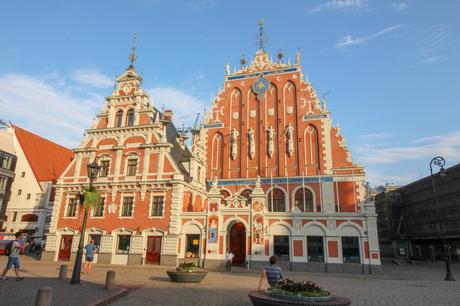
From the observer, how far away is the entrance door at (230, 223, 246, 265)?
2739 centimetres

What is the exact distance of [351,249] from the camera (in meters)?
24.8

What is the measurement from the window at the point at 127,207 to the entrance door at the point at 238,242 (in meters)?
9.40

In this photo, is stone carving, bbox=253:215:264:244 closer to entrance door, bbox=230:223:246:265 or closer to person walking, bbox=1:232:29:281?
entrance door, bbox=230:223:246:265

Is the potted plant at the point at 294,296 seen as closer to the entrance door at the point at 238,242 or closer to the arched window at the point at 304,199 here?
the entrance door at the point at 238,242

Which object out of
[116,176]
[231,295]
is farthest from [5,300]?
[116,176]

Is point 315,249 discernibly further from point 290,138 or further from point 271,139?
point 271,139

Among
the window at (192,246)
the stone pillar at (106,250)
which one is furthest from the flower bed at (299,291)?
the stone pillar at (106,250)

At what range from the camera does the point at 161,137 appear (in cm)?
3066

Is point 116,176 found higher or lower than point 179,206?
higher

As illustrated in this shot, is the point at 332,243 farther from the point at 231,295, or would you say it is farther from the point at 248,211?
the point at 231,295

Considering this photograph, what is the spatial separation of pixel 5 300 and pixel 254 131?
2776 centimetres

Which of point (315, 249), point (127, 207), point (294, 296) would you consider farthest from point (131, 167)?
point (294, 296)

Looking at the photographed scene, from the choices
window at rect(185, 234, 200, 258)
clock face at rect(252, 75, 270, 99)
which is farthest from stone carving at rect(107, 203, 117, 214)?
clock face at rect(252, 75, 270, 99)

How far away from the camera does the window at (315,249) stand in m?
25.2
